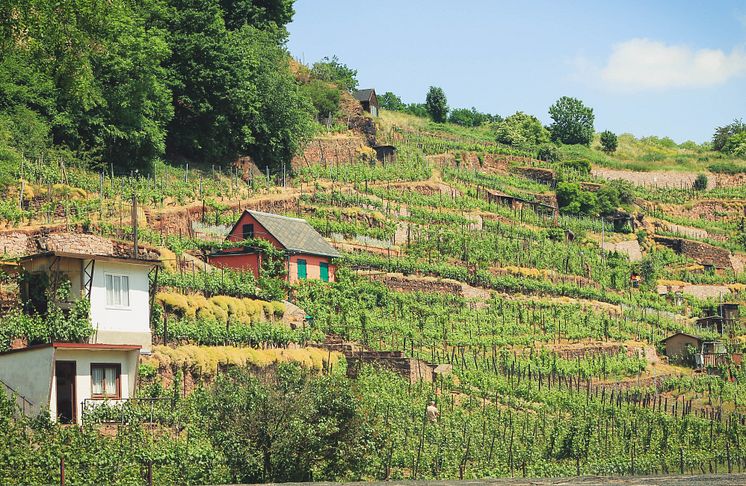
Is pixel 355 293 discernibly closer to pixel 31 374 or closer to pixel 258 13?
pixel 31 374

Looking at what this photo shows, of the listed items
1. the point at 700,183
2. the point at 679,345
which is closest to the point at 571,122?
the point at 700,183

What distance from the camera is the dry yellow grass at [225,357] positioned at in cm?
3021

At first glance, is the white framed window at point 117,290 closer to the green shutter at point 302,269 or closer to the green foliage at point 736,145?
the green shutter at point 302,269

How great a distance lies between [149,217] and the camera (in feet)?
147

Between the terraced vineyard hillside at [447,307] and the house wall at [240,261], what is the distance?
62 centimetres

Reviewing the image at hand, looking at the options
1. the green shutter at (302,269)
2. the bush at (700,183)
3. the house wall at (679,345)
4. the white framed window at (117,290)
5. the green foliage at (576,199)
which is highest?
the bush at (700,183)

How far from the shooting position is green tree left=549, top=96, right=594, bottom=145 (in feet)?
351

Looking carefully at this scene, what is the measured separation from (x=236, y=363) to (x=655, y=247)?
4830 centimetres

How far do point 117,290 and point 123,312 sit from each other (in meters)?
0.55

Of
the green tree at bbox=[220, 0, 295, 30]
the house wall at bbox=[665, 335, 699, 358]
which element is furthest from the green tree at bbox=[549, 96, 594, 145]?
the house wall at bbox=[665, 335, 699, 358]

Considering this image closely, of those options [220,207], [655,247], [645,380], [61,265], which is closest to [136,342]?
[61,265]

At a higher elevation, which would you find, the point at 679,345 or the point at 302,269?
the point at 302,269

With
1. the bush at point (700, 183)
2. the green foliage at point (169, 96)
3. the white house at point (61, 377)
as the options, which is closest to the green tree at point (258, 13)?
the green foliage at point (169, 96)

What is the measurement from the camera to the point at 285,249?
151 feet
